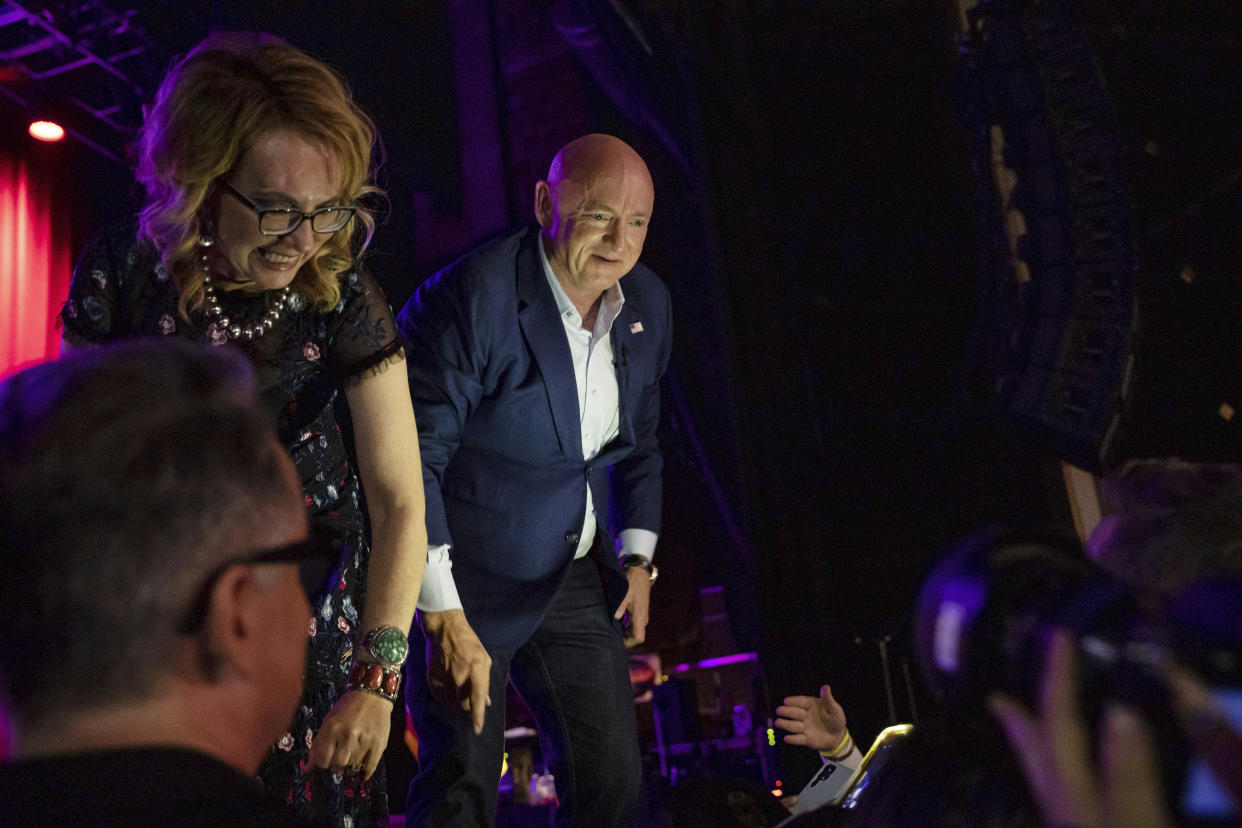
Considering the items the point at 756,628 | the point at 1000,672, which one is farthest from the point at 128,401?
the point at 756,628

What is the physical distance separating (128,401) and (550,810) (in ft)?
13.8

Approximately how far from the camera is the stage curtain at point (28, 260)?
618 centimetres

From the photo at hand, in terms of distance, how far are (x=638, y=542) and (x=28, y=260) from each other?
5.27 m

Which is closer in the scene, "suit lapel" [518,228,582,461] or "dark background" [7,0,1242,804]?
"suit lapel" [518,228,582,461]

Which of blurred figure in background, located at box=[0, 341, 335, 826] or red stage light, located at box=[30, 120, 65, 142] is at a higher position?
red stage light, located at box=[30, 120, 65, 142]

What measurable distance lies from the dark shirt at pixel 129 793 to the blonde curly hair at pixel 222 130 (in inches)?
44.3

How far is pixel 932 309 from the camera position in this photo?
13.4ft

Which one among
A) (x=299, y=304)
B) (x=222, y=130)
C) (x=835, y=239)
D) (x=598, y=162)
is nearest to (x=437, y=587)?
(x=299, y=304)

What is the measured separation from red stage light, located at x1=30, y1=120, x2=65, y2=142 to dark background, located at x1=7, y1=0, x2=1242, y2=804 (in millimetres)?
2099

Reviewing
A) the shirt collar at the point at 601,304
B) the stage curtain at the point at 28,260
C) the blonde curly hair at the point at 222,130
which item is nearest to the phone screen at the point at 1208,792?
the blonde curly hair at the point at 222,130

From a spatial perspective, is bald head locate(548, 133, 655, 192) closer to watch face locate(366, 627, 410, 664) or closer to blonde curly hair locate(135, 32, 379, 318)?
blonde curly hair locate(135, 32, 379, 318)

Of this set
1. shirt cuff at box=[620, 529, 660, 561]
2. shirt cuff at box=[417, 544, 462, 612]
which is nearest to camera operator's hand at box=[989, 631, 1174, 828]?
shirt cuff at box=[417, 544, 462, 612]

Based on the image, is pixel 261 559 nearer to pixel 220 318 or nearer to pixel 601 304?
pixel 220 318

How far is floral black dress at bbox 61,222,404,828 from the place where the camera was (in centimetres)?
166
